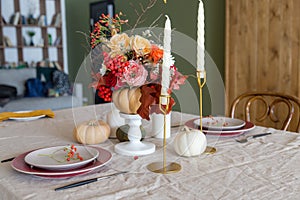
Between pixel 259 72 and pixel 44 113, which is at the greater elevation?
pixel 259 72

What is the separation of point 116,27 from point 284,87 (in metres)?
1.88

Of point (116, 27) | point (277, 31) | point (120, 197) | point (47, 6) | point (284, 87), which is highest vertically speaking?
point (47, 6)

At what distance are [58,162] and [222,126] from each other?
0.74m

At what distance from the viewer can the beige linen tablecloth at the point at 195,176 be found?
84 centimetres

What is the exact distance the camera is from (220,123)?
60.6 inches

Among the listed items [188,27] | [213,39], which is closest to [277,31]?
[213,39]

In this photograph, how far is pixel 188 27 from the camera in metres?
4.00

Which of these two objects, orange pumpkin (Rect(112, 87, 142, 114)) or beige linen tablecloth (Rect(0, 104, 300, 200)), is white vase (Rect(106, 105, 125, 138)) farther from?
orange pumpkin (Rect(112, 87, 142, 114))

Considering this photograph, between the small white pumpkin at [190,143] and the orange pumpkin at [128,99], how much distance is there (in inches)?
7.3

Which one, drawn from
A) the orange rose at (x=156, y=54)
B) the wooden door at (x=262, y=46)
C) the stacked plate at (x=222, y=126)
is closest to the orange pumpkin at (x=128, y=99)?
the orange rose at (x=156, y=54)

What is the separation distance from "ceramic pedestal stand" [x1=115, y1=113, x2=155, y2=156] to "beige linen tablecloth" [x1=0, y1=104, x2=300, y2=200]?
3 cm

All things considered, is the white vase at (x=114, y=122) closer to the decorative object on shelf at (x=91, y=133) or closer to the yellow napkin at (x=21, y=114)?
the decorative object on shelf at (x=91, y=133)

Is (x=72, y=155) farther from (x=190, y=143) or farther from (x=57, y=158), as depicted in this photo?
(x=190, y=143)

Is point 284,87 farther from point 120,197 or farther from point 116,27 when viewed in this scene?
point 120,197
